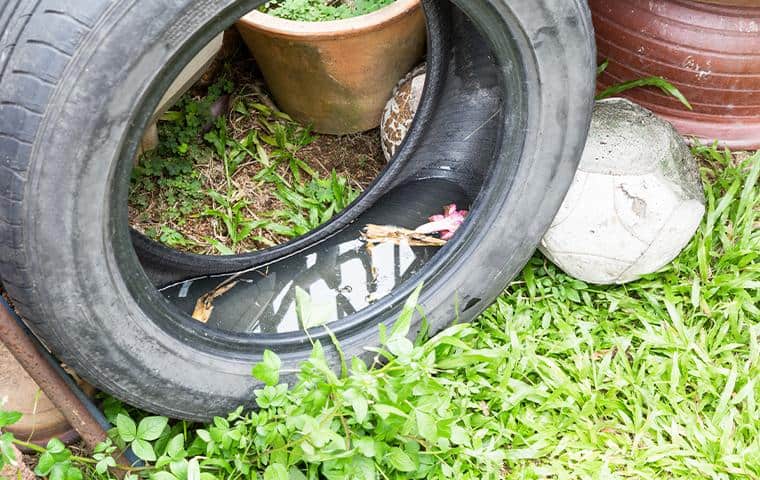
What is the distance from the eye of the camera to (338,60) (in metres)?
2.60

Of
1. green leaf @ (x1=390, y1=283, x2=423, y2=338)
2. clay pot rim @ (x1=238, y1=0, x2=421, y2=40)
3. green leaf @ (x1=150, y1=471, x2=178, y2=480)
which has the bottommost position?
green leaf @ (x1=150, y1=471, x2=178, y2=480)

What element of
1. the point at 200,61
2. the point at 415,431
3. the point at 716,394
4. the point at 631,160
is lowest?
the point at 716,394

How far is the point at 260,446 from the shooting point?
5.82ft

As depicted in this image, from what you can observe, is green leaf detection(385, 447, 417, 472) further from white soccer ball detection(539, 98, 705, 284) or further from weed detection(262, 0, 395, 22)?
weed detection(262, 0, 395, 22)

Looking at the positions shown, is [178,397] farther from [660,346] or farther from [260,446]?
[660,346]

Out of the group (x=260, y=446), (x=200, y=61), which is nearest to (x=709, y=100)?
(x=200, y=61)

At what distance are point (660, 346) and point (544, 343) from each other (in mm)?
331

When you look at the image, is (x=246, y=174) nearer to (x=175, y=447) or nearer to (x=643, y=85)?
(x=175, y=447)

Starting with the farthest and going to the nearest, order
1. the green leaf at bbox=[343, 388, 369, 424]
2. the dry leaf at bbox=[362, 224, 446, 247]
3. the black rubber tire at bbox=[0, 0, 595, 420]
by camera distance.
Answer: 1. the dry leaf at bbox=[362, 224, 446, 247]
2. the green leaf at bbox=[343, 388, 369, 424]
3. the black rubber tire at bbox=[0, 0, 595, 420]

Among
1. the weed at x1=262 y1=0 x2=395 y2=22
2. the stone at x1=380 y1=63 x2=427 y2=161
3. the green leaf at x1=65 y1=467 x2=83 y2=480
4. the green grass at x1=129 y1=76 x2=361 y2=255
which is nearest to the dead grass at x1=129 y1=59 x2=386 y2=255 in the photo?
the green grass at x1=129 y1=76 x2=361 y2=255

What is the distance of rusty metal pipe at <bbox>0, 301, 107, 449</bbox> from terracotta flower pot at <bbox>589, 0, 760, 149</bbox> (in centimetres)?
194

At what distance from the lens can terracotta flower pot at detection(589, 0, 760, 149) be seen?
2.41 metres

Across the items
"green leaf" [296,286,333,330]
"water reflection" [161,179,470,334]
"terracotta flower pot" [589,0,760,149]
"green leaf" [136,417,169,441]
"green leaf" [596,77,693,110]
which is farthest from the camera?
"green leaf" [596,77,693,110]

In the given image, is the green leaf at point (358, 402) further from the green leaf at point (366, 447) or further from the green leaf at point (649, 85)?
the green leaf at point (649, 85)
